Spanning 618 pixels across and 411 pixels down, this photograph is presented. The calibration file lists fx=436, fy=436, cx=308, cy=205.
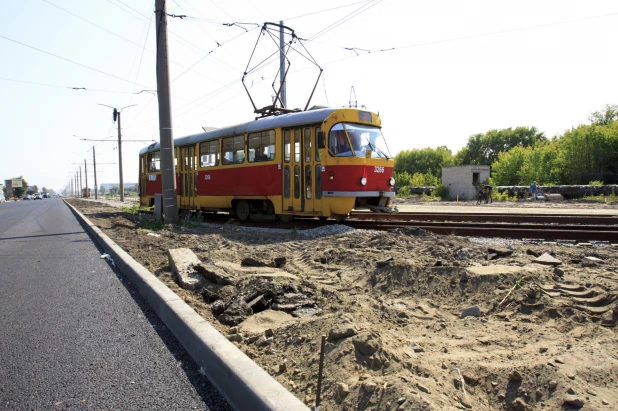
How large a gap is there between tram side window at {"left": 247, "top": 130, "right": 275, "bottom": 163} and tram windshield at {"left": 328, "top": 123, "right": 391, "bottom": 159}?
85.7 inches

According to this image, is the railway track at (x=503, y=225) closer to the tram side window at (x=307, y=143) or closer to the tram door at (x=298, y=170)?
the tram door at (x=298, y=170)

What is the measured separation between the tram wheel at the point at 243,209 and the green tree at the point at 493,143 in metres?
91.4

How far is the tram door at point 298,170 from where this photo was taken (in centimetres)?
1155

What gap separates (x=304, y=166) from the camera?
11.6 meters

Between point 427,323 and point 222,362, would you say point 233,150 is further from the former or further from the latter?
point 222,362

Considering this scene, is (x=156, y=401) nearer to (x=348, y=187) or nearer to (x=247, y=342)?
(x=247, y=342)

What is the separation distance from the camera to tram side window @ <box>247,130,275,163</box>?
12.6 metres

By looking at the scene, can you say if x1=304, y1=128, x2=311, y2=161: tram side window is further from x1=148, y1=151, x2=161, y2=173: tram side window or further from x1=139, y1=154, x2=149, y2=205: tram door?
x1=139, y1=154, x2=149, y2=205: tram door

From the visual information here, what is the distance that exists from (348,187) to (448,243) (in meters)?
3.69

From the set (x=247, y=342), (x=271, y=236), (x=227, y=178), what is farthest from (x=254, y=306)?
(x=227, y=178)

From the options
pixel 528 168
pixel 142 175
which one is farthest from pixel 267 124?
pixel 528 168

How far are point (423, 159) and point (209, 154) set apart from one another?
94.2m

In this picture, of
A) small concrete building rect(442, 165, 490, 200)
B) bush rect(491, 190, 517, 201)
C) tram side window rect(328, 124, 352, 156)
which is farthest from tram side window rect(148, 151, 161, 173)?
bush rect(491, 190, 517, 201)

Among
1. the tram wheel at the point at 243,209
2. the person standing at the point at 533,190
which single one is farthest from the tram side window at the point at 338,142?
the person standing at the point at 533,190
